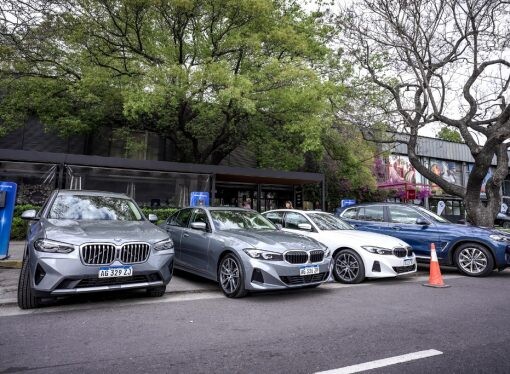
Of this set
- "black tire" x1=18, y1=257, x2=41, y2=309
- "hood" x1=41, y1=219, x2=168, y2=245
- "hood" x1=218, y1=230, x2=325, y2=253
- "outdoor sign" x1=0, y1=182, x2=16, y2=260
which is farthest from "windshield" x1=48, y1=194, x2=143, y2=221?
"outdoor sign" x1=0, y1=182, x2=16, y2=260

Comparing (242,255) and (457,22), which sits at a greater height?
(457,22)

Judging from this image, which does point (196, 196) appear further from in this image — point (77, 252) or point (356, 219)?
point (77, 252)

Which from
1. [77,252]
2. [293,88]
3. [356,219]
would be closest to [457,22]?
[293,88]

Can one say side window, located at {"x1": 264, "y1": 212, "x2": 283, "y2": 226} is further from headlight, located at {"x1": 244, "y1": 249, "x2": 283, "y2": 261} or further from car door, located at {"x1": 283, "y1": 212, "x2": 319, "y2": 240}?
headlight, located at {"x1": 244, "y1": 249, "x2": 283, "y2": 261}

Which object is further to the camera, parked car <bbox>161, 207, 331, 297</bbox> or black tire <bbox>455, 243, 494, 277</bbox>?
black tire <bbox>455, 243, 494, 277</bbox>

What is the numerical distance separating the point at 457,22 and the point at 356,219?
27.3ft

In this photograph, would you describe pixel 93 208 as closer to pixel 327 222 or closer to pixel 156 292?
pixel 156 292

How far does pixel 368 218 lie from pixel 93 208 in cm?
736

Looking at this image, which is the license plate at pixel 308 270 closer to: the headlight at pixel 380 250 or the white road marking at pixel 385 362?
the headlight at pixel 380 250

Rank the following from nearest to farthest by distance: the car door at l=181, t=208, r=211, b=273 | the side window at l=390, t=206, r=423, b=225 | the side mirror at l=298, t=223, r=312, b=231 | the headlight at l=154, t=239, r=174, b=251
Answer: the headlight at l=154, t=239, r=174, b=251
the car door at l=181, t=208, r=211, b=273
the side mirror at l=298, t=223, r=312, b=231
the side window at l=390, t=206, r=423, b=225

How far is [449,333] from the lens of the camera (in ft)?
Answer: 14.5

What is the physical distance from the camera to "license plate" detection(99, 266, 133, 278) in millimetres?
5070

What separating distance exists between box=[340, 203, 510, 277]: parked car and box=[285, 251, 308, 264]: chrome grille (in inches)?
179

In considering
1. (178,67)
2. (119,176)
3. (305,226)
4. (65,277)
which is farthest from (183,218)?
(119,176)
